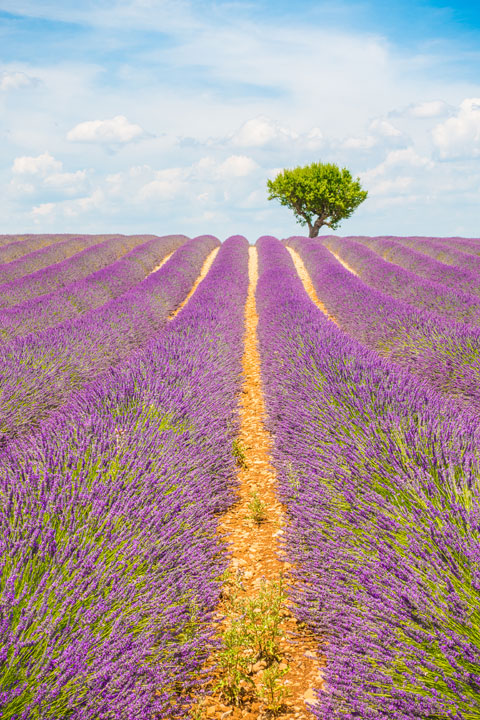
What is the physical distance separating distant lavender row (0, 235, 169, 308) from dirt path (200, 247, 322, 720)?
761 cm

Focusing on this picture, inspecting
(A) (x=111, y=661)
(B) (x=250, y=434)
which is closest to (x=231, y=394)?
(B) (x=250, y=434)

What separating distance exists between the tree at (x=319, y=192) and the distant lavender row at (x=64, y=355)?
858 inches

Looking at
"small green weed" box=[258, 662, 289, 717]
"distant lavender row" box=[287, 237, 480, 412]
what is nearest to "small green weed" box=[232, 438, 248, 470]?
"small green weed" box=[258, 662, 289, 717]

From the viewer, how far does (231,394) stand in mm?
4754

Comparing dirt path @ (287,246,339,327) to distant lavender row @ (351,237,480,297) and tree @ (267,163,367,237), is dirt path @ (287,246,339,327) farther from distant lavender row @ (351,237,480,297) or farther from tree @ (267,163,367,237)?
tree @ (267,163,367,237)

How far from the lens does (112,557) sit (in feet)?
6.19

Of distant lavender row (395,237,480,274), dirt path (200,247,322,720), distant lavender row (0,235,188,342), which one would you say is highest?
distant lavender row (395,237,480,274)

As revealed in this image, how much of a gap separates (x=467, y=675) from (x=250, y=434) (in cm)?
338

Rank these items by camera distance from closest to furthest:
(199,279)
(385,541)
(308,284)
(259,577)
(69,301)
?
(385,541)
(259,577)
(69,301)
(308,284)
(199,279)

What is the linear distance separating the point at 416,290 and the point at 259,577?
27.0ft

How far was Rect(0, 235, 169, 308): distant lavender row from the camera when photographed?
414 inches

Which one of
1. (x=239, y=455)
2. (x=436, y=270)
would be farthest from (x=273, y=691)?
(x=436, y=270)

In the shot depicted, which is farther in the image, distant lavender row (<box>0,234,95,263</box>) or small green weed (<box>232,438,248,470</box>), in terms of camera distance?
distant lavender row (<box>0,234,95,263</box>)

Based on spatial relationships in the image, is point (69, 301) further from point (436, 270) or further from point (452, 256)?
point (452, 256)
